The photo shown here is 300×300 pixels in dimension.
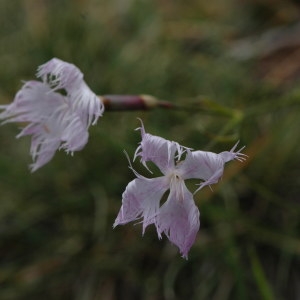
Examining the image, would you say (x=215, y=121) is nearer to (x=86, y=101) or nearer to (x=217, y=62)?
(x=217, y=62)

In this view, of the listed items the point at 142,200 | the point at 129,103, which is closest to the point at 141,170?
the point at 129,103

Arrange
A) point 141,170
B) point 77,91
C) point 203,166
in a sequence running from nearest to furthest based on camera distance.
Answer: point 203,166
point 77,91
point 141,170

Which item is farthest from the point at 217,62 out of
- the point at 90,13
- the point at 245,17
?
the point at 90,13

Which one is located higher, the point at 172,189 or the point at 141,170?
the point at 172,189

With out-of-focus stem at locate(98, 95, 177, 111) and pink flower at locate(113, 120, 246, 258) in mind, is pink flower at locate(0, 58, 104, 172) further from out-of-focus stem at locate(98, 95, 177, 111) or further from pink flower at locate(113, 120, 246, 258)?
pink flower at locate(113, 120, 246, 258)

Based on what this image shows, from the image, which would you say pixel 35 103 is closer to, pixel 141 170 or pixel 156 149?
pixel 156 149

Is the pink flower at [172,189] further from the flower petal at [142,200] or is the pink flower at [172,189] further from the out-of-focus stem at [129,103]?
the out-of-focus stem at [129,103]
